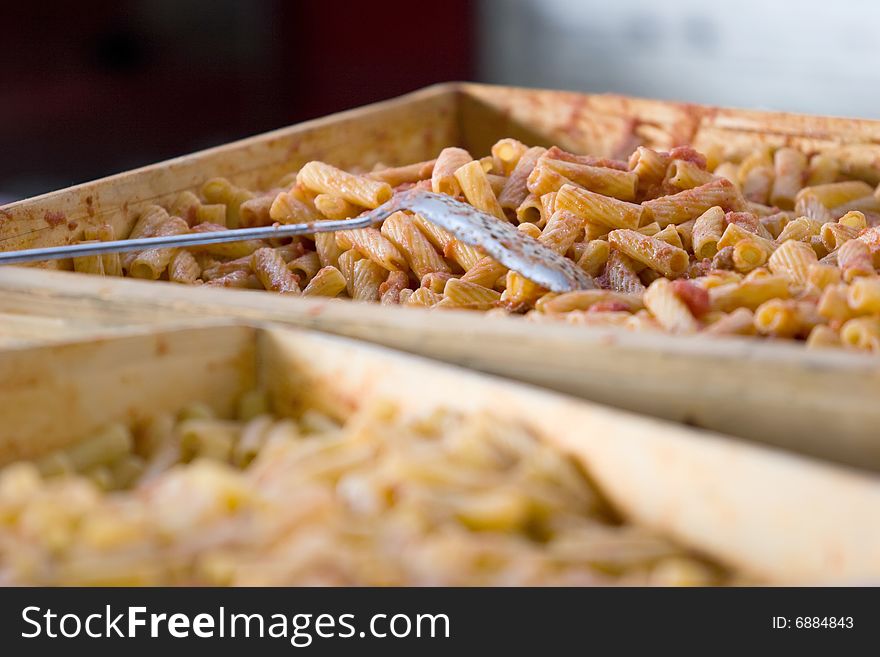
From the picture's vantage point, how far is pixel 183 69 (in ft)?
20.6

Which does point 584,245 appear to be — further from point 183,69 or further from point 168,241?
point 183,69

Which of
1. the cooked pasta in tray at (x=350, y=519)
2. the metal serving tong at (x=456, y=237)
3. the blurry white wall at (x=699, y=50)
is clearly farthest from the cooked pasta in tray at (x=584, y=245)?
the blurry white wall at (x=699, y=50)

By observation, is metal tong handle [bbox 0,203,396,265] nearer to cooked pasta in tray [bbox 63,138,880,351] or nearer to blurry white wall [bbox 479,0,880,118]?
cooked pasta in tray [bbox 63,138,880,351]

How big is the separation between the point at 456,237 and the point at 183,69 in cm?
454

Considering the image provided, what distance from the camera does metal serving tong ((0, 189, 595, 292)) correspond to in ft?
6.40

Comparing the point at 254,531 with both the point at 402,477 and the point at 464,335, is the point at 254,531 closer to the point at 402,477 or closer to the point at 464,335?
the point at 402,477

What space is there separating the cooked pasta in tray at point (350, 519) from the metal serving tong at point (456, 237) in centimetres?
63

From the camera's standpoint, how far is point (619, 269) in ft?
7.08

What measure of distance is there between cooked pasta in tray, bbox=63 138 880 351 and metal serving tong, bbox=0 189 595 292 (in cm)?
4

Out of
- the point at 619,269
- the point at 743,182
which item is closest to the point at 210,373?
Result: the point at 619,269

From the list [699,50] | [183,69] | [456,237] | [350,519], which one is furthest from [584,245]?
[183,69]

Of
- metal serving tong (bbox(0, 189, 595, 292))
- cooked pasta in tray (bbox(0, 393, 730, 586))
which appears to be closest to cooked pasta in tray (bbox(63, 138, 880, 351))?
metal serving tong (bbox(0, 189, 595, 292))
